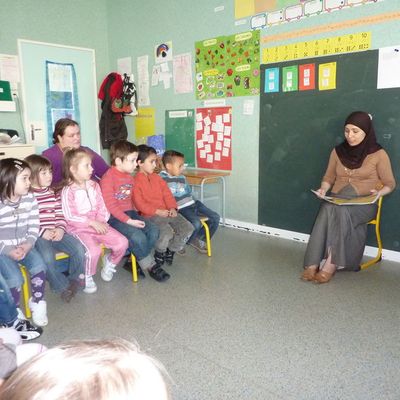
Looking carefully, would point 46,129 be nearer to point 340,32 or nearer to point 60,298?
point 60,298

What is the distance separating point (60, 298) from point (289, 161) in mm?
2343

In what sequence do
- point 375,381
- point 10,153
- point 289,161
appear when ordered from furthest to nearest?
point 10,153
point 289,161
point 375,381

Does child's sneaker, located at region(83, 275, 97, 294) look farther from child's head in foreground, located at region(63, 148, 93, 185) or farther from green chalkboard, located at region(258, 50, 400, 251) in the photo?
green chalkboard, located at region(258, 50, 400, 251)

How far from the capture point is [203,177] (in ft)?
13.5

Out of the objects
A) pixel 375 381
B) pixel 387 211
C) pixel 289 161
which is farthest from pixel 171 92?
pixel 375 381

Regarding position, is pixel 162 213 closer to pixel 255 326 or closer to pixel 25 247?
pixel 25 247

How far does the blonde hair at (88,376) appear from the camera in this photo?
415 mm

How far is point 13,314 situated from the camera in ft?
7.20

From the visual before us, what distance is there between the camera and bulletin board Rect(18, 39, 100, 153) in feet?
16.3

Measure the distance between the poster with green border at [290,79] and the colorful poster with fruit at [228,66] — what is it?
0.30m

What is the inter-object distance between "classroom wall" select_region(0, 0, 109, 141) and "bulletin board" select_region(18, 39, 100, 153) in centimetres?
8

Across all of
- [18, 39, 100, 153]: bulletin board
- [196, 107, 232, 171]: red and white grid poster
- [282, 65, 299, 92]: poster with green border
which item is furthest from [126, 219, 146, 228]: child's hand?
[18, 39, 100, 153]: bulletin board

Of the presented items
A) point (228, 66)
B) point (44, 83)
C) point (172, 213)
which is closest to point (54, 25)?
point (44, 83)

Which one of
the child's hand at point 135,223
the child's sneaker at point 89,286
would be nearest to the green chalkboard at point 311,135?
the child's hand at point 135,223
